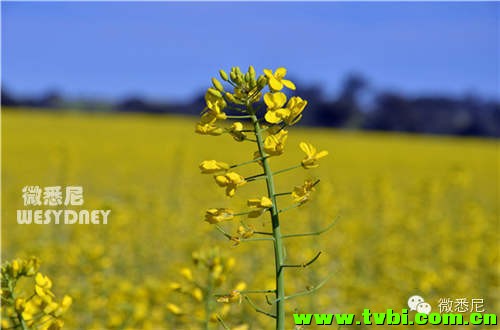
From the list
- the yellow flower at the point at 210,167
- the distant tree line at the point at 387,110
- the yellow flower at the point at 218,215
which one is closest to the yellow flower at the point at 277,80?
the yellow flower at the point at 210,167

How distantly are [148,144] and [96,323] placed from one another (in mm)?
22620

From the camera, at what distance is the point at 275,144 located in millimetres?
1685

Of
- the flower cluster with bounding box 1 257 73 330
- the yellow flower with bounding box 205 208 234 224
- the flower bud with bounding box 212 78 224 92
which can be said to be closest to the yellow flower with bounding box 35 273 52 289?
the flower cluster with bounding box 1 257 73 330

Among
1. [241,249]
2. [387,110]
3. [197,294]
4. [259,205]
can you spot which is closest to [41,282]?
[259,205]

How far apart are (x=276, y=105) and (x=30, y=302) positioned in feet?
3.03

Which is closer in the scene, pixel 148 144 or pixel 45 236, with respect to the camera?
pixel 45 236

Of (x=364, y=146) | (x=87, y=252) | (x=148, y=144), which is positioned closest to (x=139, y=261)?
(x=87, y=252)

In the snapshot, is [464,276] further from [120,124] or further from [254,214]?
[120,124]

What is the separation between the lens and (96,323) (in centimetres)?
436

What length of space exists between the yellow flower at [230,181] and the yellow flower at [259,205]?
64 mm

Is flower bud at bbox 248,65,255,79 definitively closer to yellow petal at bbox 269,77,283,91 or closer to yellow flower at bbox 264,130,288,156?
yellow petal at bbox 269,77,283,91

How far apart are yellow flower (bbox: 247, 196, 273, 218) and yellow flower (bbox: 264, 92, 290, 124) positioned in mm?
194

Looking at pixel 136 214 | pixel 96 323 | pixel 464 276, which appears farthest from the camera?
pixel 136 214

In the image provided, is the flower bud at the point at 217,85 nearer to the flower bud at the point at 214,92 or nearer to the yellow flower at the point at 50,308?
the flower bud at the point at 214,92
